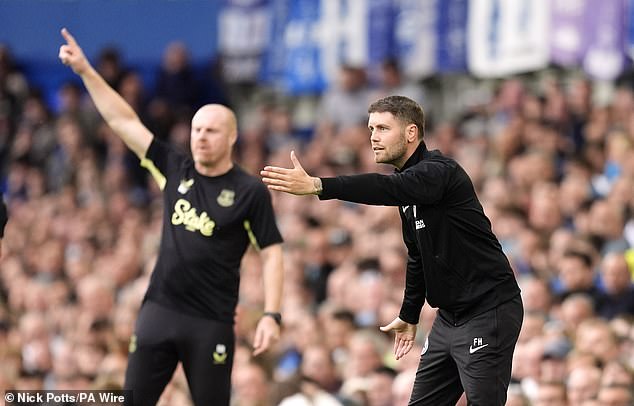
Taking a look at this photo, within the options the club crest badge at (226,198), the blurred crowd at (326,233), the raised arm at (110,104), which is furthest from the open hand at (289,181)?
the blurred crowd at (326,233)

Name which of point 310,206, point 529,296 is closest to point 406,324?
point 529,296

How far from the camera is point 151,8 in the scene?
1991 cm

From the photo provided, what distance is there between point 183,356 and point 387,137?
2225mm

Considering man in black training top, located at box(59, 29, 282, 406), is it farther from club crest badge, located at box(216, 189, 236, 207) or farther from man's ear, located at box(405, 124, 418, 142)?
man's ear, located at box(405, 124, 418, 142)

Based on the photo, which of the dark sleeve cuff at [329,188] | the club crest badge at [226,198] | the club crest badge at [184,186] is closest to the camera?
the dark sleeve cuff at [329,188]

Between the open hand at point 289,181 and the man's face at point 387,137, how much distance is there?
2.32 ft

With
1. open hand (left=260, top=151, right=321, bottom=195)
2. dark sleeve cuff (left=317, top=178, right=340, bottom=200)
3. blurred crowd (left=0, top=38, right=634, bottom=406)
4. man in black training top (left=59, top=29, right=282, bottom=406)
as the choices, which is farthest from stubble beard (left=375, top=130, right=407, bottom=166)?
blurred crowd (left=0, top=38, right=634, bottom=406)

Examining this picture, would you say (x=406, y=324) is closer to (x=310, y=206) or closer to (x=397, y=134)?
(x=397, y=134)

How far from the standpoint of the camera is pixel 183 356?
28.5 feet

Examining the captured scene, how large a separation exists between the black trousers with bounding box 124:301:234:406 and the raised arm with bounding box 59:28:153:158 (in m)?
1.14

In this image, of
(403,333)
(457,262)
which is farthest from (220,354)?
(457,262)

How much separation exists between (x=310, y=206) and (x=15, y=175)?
17.7 ft

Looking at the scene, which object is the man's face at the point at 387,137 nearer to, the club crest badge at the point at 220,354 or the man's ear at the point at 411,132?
the man's ear at the point at 411,132

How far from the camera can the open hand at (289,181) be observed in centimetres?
670
